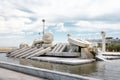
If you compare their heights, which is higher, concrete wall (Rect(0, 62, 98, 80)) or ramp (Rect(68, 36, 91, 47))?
→ ramp (Rect(68, 36, 91, 47))

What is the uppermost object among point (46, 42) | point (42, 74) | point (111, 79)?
point (46, 42)

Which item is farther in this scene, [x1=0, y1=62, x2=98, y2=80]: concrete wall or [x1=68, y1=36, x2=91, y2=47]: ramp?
[x1=68, y1=36, x2=91, y2=47]: ramp

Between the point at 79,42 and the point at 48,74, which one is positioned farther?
the point at 79,42

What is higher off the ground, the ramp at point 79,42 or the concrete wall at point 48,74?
the ramp at point 79,42

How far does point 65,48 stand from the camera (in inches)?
1321

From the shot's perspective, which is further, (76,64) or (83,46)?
(83,46)

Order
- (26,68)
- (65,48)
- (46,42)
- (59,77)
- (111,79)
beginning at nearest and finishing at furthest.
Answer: (59,77)
(26,68)
(111,79)
(65,48)
(46,42)

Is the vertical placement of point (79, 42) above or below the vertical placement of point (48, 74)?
above

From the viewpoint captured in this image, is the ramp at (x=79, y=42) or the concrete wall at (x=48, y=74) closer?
the concrete wall at (x=48, y=74)

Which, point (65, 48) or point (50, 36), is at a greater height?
point (50, 36)

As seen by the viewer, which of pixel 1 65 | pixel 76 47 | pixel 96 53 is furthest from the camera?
pixel 76 47

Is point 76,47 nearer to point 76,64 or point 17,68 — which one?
point 76,64

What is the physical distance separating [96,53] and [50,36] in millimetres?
14478

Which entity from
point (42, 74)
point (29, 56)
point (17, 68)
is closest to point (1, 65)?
point (17, 68)
